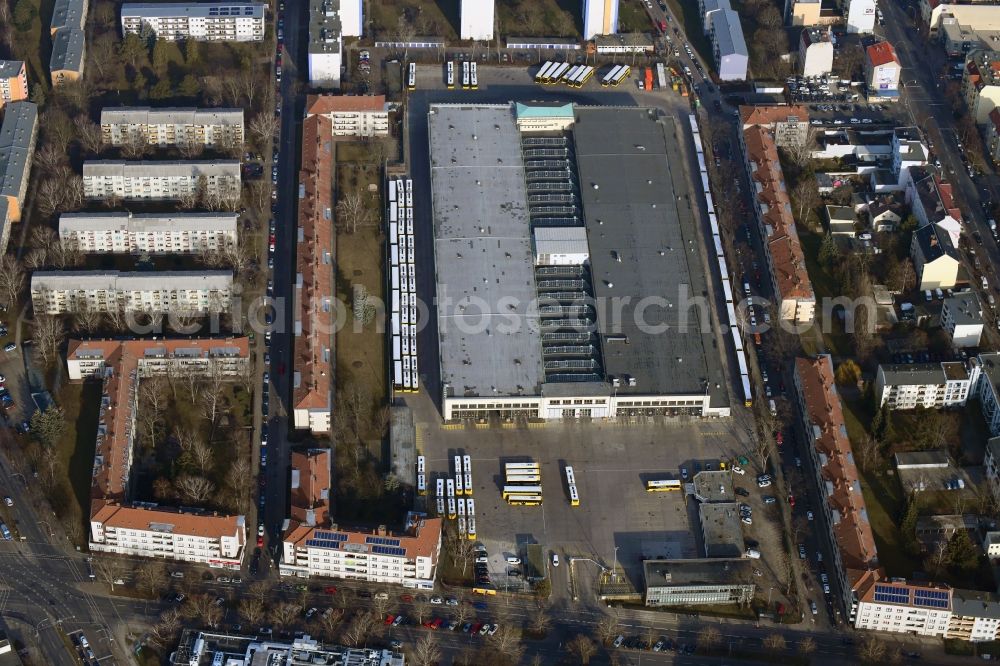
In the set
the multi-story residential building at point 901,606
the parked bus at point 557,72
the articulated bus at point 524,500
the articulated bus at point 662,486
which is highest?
the parked bus at point 557,72

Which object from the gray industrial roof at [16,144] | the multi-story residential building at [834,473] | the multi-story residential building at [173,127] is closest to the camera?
the multi-story residential building at [834,473]

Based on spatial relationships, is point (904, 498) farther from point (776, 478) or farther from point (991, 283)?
point (991, 283)

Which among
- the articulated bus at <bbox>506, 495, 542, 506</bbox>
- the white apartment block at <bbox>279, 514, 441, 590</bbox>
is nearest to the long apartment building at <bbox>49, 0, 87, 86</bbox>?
the white apartment block at <bbox>279, 514, 441, 590</bbox>

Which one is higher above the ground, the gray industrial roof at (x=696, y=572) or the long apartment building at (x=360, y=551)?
the long apartment building at (x=360, y=551)

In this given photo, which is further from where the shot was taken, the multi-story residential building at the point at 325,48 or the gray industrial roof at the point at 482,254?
the multi-story residential building at the point at 325,48

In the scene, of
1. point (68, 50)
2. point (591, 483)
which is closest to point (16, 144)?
point (68, 50)

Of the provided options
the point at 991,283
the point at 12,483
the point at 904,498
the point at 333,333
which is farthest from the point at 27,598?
the point at 991,283

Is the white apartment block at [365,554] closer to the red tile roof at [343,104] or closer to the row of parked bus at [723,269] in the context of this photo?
the row of parked bus at [723,269]

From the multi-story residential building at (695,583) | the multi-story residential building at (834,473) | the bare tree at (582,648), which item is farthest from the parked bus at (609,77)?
the bare tree at (582,648)
